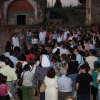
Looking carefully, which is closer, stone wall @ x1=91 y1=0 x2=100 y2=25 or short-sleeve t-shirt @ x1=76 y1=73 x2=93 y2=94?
short-sleeve t-shirt @ x1=76 y1=73 x2=93 y2=94

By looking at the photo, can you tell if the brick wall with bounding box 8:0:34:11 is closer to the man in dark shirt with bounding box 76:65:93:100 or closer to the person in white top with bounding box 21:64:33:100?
the person in white top with bounding box 21:64:33:100

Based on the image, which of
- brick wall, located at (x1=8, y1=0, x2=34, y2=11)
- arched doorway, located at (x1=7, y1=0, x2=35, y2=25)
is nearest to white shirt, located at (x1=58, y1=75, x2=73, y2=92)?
arched doorway, located at (x1=7, y1=0, x2=35, y2=25)

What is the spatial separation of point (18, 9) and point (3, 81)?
1688 inches

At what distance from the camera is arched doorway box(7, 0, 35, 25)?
51.8 metres

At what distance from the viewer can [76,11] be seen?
205 feet

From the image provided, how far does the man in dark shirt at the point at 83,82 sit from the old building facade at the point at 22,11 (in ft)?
133

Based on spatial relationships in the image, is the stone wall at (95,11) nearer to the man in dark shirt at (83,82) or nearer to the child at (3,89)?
the man in dark shirt at (83,82)

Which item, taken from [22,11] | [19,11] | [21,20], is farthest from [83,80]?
[21,20]

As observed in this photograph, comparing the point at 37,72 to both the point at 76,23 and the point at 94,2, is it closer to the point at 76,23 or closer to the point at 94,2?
the point at 94,2

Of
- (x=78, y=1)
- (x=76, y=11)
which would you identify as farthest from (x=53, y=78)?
(x=78, y=1)

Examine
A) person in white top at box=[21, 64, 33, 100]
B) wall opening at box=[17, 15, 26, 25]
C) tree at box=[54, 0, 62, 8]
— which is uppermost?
tree at box=[54, 0, 62, 8]

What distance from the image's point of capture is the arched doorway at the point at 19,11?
170 feet

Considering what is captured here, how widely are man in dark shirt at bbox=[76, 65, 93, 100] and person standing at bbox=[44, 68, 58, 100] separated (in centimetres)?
64

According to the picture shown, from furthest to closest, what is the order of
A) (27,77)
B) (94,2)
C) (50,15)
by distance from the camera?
(50,15), (94,2), (27,77)
